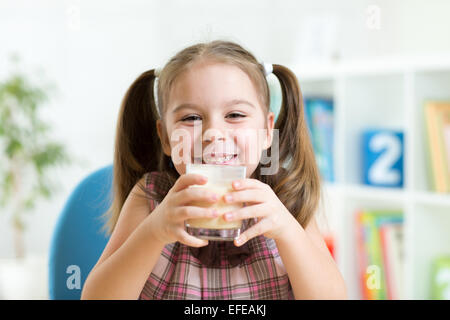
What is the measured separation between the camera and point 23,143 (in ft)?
6.32

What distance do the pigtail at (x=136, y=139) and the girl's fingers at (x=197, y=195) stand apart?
0.12 m

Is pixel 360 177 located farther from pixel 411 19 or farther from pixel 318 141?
pixel 411 19

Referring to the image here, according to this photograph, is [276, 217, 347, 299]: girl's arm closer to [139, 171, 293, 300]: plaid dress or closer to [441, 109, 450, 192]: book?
[139, 171, 293, 300]: plaid dress

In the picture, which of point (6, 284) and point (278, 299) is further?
point (6, 284)

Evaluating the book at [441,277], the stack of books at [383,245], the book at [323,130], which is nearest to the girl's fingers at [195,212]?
the book at [441,277]

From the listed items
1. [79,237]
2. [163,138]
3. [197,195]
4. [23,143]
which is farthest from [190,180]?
[23,143]

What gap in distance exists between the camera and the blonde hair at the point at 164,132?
539 mm

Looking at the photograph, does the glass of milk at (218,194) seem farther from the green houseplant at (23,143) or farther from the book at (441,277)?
the green houseplant at (23,143)

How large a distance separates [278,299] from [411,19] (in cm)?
160

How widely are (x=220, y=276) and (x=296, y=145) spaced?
0.18 metres

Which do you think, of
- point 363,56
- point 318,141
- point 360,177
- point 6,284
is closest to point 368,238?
point 360,177

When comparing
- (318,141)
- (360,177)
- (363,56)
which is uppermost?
(363,56)

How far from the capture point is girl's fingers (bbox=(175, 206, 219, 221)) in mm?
453

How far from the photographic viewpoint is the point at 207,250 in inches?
24.0
